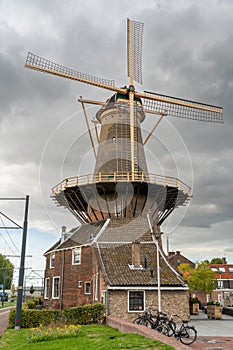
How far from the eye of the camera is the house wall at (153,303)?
20078 mm

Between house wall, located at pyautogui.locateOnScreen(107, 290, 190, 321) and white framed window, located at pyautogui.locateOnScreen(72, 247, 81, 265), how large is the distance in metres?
5.25

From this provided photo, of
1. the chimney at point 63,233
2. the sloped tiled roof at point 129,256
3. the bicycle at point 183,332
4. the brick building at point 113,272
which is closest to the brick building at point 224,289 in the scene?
the chimney at point 63,233

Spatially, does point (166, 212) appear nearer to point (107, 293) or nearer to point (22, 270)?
point (107, 293)

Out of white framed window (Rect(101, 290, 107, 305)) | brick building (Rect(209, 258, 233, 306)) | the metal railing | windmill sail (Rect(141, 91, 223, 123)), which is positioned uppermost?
windmill sail (Rect(141, 91, 223, 123))

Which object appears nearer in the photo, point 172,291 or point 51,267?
point 172,291

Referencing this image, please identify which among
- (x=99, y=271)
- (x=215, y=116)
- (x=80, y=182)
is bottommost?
(x=99, y=271)

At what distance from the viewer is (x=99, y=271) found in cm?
2181

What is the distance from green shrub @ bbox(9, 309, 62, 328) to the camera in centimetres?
1834

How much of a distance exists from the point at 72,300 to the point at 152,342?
1600 centimetres

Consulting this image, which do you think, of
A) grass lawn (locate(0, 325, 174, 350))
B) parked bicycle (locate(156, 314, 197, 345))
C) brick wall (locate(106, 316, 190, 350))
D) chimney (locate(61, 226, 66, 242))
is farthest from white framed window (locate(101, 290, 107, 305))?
chimney (locate(61, 226, 66, 242))

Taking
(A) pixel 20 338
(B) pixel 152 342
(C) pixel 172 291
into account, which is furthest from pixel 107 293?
(B) pixel 152 342

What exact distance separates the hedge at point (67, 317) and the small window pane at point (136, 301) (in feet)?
8.09

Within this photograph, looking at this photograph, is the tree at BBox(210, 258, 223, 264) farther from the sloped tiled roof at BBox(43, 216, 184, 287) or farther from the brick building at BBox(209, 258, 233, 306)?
the sloped tiled roof at BBox(43, 216, 184, 287)

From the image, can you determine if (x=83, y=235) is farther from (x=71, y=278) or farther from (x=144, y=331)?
(x=144, y=331)
